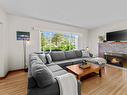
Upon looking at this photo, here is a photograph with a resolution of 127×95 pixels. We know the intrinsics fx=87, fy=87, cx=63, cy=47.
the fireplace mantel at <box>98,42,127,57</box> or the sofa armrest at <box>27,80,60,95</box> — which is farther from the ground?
the fireplace mantel at <box>98,42,127,57</box>

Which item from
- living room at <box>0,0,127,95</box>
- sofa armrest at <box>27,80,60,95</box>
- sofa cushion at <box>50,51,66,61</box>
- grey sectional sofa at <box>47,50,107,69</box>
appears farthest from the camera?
sofa cushion at <box>50,51,66,61</box>

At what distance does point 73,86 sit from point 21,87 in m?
1.55

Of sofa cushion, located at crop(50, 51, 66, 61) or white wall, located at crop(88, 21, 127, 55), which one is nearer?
sofa cushion, located at crop(50, 51, 66, 61)

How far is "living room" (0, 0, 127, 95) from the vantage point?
2.46 metres

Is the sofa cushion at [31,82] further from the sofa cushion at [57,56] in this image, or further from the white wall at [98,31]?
the white wall at [98,31]

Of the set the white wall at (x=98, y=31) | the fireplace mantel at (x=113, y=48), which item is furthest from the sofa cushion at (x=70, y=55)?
the white wall at (x=98, y=31)

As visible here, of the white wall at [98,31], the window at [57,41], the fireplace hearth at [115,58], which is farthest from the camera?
the window at [57,41]

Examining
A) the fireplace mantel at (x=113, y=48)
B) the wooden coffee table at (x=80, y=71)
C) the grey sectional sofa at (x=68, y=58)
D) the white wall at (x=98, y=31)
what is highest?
the white wall at (x=98, y=31)

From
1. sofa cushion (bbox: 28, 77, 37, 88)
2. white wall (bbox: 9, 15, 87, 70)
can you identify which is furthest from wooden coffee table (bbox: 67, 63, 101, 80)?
white wall (bbox: 9, 15, 87, 70)

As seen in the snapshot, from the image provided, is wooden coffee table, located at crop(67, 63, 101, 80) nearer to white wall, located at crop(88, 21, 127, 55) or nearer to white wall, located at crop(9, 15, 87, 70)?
white wall, located at crop(9, 15, 87, 70)

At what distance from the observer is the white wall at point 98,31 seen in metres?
4.52

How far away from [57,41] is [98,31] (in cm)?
281

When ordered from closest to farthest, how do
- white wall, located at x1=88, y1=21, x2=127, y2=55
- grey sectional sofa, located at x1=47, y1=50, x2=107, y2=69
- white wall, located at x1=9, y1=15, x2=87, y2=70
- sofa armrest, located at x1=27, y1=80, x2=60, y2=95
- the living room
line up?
sofa armrest, located at x1=27, y1=80, x2=60, y2=95 → the living room → grey sectional sofa, located at x1=47, y1=50, x2=107, y2=69 → white wall, located at x1=9, y1=15, x2=87, y2=70 → white wall, located at x1=88, y1=21, x2=127, y2=55

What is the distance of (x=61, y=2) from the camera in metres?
2.47
